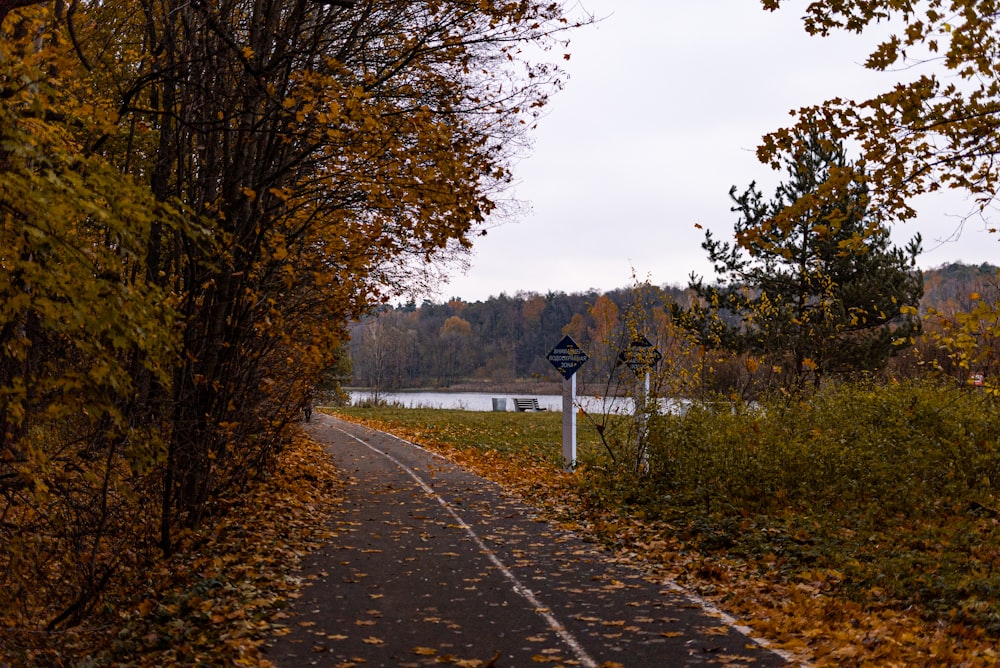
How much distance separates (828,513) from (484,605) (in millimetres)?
5954

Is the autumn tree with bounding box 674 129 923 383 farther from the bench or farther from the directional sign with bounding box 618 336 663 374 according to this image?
the bench

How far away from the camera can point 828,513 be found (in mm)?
11508

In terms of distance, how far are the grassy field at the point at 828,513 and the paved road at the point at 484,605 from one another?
1.97ft

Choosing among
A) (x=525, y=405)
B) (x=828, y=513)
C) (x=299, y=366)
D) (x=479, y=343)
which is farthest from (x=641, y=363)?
(x=479, y=343)

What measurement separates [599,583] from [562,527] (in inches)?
131

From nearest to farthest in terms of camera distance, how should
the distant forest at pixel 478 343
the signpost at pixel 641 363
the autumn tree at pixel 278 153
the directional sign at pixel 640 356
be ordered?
1. the autumn tree at pixel 278 153
2. the signpost at pixel 641 363
3. the directional sign at pixel 640 356
4. the distant forest at pixel 478 343

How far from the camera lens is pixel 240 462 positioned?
13.4 m

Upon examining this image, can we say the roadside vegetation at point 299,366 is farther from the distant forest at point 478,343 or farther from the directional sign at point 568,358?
the distant forest at point 478,343

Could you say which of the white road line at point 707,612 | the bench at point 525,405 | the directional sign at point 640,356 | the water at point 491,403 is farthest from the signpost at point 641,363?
the bench at point 525,405

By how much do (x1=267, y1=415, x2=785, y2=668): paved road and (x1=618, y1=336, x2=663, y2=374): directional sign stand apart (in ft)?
11.1

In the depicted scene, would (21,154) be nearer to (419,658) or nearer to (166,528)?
(419,658)

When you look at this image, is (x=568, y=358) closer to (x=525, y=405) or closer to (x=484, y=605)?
(x=484, y=605)

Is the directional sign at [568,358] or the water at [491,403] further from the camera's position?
the directional sign at [568,358]

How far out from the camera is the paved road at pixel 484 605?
655cm
